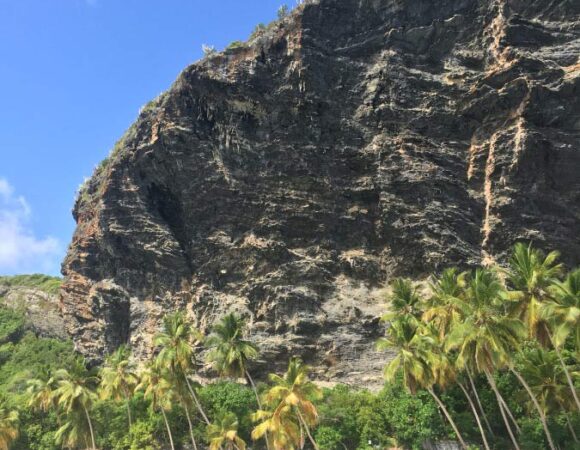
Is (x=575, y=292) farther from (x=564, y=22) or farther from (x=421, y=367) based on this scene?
(x=564, y=22)

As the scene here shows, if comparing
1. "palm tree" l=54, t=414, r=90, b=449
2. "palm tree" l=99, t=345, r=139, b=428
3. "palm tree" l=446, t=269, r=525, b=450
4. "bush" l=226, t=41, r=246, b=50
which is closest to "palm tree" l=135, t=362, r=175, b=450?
"palm tree" l=99, t=345, r=139, b=428

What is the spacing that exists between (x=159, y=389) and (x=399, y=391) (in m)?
20.0

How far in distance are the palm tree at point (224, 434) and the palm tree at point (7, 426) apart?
2058cm

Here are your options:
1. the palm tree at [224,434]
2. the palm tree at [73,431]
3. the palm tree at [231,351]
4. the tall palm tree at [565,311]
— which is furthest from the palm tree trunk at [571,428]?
the palm tree at [73,431]

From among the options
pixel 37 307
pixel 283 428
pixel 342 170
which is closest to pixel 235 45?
pixel 342 170

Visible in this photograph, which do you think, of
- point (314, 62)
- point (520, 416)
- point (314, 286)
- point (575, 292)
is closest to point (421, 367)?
point (575, 292)

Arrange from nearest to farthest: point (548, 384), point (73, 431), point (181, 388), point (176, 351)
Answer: point (548, 384) → point (176, 351) → point (181, 388) → point (73, 431)

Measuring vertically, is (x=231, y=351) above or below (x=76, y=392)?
above

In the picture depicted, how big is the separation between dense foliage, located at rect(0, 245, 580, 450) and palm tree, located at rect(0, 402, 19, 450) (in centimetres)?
11

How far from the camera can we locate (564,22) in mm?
61594

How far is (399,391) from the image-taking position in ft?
151

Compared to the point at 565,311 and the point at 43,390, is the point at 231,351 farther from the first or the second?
the point at 565,311

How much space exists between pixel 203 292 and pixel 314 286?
1289 cm

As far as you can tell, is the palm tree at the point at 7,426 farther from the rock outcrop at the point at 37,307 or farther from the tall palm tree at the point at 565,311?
the tall palm tree at the point at 565,311
